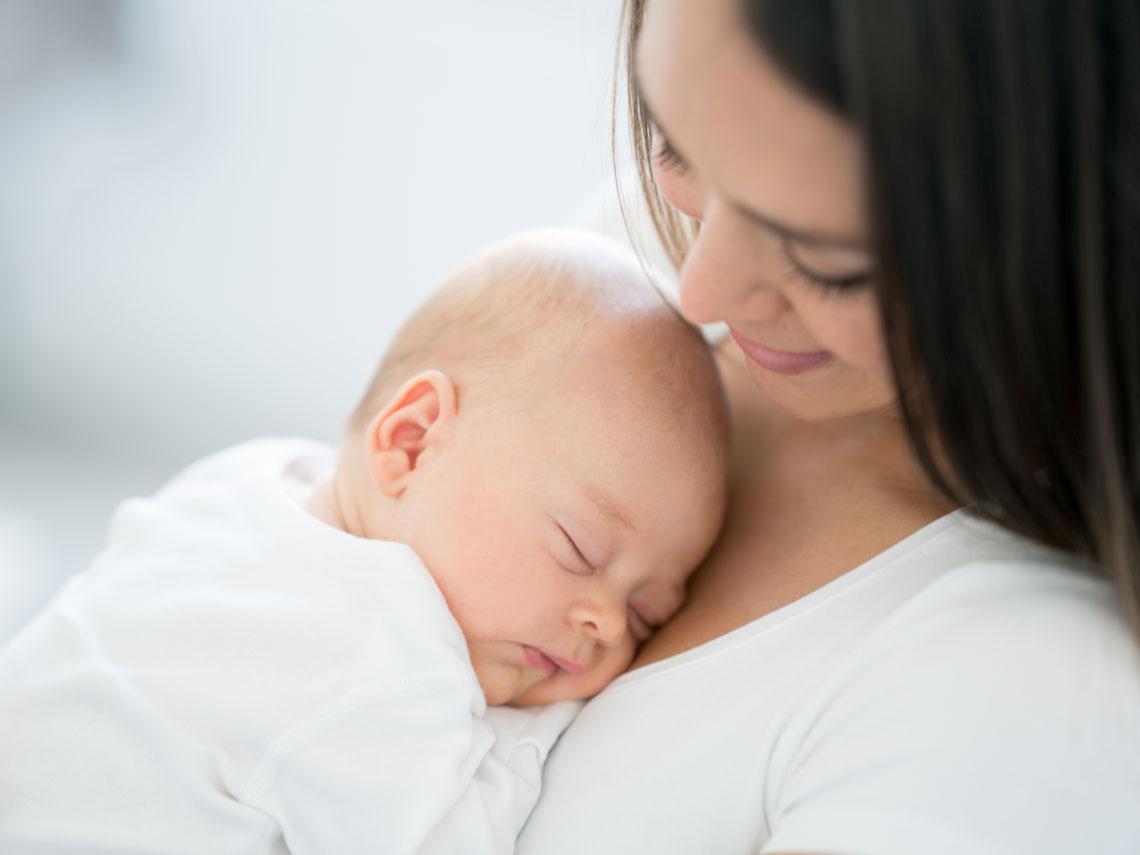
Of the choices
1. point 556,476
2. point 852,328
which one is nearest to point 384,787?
point 556,476

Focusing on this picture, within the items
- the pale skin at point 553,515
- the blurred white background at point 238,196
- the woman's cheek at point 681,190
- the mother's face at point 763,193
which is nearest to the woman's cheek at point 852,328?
the mother's face at point 763,193

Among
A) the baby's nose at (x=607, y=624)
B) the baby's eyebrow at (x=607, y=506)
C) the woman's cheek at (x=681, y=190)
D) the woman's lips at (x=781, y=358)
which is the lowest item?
the baby's nose at (x=607, y=624)

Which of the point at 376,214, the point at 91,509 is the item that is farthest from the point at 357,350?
the point at 91,509

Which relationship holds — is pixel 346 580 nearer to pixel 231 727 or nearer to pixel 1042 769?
pixel 231 727

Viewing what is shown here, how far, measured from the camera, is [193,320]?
8.48ft

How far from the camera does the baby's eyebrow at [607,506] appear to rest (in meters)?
1.19

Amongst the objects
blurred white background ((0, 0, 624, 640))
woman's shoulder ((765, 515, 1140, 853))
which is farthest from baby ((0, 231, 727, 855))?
blurred white background ((0, 0, 624, 640))

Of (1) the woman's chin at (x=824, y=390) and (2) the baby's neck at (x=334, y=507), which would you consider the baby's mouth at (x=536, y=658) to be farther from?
(1) the woman's chin at (x=824, y=390)

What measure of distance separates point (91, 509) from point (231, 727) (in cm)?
155

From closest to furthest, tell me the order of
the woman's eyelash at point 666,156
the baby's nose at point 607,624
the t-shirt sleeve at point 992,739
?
1. the t-shirt sleeve at point 992,739
2. the woman's eyelash at point 666,156
3. the baby's nose at point 607,624

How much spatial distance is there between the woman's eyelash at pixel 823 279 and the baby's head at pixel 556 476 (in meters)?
0.36

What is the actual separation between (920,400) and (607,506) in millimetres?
419

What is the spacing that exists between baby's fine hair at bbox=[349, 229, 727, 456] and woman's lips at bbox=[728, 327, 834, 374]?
0.54ft

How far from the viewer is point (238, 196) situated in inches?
103
